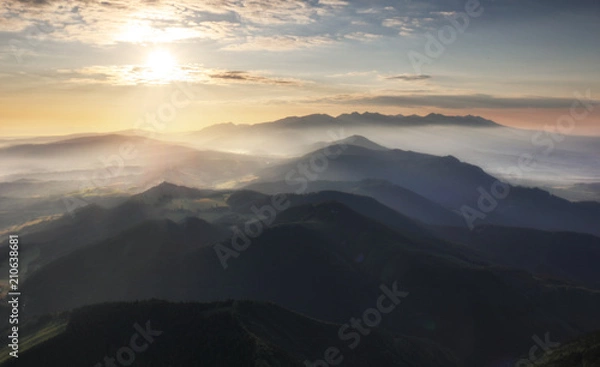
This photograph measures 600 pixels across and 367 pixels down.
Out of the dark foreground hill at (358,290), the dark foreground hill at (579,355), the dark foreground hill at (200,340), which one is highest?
the dark foreground hill at (579,355)

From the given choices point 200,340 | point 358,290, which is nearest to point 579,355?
point 200,340

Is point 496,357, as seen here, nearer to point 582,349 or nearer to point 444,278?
point 444,278

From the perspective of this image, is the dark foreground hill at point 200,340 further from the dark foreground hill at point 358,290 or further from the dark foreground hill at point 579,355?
the dark foreground hill at point 579,355

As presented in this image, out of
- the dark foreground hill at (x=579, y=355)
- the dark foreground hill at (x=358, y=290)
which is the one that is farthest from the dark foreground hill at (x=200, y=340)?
the dark foreground hill at (x=579, y=355)

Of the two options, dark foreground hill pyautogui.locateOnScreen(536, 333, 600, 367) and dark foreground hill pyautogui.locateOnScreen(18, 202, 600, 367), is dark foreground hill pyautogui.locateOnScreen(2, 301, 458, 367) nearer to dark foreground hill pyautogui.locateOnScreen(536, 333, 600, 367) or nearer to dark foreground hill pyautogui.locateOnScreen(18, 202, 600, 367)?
dark foreground hill pyautogui.locateOnScreen(18, 202, 600, 367)

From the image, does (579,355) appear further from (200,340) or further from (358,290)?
(358,290)

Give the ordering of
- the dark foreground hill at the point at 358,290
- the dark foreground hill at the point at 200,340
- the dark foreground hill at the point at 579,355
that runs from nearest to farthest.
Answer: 1. the dark foreground hill at the point at 579,355
2. the dark foreground hill at the point at 200,340
3. the dark foreground hill at the point at 358,290

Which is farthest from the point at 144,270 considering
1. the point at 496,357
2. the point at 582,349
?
the point at 582,349

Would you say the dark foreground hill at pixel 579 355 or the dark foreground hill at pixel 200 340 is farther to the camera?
the dark foreground hill at pixel 200 340
